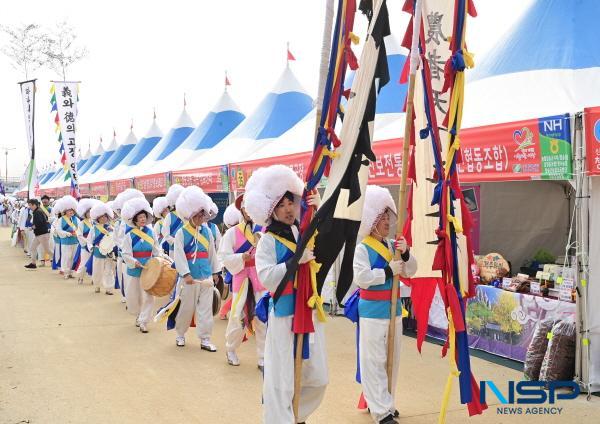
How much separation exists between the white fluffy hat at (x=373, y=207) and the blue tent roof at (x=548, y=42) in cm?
329

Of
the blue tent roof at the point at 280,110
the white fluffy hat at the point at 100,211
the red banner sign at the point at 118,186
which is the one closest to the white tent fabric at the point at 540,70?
the blue tent roof at the point at 280,110

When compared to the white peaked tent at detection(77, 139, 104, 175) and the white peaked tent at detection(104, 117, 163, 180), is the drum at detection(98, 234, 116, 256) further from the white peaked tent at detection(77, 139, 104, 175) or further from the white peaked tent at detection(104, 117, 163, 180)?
the white peaked tent at detection(77, 139, 104, 175)

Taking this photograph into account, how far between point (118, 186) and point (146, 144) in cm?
469

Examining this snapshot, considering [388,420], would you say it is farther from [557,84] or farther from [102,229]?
[102,229]

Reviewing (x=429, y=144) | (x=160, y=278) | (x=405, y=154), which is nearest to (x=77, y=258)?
(x=160, y=278)

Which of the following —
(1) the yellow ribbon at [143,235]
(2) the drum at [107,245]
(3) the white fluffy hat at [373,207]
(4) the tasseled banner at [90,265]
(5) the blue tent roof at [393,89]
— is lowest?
(4) the tasseled banner at [90,265]

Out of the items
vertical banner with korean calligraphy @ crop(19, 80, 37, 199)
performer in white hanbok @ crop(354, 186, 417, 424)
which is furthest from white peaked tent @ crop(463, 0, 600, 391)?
vertical banner with korean calligraphy @ crop(19, 80, 37, 199)

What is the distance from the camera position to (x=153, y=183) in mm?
15594

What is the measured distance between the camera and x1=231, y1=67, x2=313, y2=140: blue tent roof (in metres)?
12.4

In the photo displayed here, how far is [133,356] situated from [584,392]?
4504 mm

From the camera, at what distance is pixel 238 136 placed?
12.8 metres

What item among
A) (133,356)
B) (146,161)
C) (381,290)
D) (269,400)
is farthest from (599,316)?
(146,161)

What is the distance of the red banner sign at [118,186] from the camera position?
1823 centimetres

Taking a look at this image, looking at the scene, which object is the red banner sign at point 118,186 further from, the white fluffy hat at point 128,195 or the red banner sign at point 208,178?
A: the white fluffy hat at point 128,195
